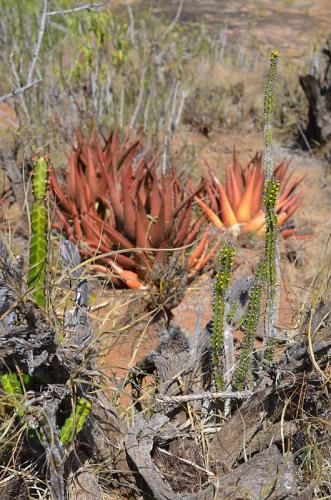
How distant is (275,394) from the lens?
1.80m

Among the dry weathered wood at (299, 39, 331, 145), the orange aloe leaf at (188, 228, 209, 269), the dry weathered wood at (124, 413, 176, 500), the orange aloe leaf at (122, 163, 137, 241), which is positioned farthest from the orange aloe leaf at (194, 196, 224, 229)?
the dry weathered wood at (299, 39, 331, 145)

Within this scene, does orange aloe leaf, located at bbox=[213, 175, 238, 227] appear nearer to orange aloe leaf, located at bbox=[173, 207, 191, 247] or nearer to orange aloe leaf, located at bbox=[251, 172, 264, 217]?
orange aloe leaf, located at bbox=[251, 172, 264, 217]

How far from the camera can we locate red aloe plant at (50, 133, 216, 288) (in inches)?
130

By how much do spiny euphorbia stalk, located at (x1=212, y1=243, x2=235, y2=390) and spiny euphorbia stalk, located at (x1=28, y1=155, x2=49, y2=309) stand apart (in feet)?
1.78

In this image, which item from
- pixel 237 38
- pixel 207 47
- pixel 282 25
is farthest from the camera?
pixel 282 25

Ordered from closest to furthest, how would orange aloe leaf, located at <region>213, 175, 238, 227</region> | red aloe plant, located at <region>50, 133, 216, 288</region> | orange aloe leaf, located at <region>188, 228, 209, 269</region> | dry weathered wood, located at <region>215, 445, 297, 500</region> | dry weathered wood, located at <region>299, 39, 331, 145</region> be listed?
dry weathered wood, located at <region>215, 445, 297, 500</region> → red aloe plant, located at <region>50, 133, 216, 288</region> → orange aloe leaf, located at <region>188, 228, 209, 269</region> → orange aloe leaf, located at <region>213, 175, 238, 227</region> → dry weathered wood, located at <region>299, 39, 331, 145</region>

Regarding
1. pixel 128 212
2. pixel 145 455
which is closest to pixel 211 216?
pixel 128 212

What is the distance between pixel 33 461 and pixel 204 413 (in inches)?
23.5

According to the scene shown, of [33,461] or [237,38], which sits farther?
[237,38]

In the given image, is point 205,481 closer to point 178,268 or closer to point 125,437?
point 125,437

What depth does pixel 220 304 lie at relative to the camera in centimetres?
175

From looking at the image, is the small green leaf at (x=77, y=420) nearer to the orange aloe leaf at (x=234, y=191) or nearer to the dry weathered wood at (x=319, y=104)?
the orange aloe leaf at (x=234, y=191)

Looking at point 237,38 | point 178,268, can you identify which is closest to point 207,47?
point 237,38

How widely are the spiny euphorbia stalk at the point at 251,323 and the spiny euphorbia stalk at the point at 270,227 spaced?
0.03 meters
